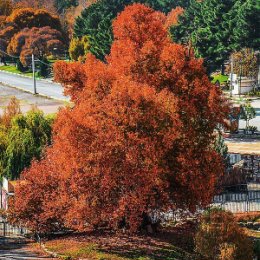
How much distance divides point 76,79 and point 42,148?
4.97 metres

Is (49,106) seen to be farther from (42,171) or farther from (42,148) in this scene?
(42,171)

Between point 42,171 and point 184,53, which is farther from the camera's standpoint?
point 184,53

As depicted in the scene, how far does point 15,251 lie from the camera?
2773cm

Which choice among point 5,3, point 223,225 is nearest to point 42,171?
point 223,225

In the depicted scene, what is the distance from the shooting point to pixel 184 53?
110ft

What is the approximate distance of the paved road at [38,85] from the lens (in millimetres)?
81094

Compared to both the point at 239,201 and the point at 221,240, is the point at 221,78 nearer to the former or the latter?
the point at 239,201

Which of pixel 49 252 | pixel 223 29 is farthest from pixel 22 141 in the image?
pixel 223 29

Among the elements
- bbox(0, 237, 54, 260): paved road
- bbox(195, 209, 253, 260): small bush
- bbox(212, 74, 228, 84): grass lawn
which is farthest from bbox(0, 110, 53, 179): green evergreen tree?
bbox(212, 74, 228, 84): grass lawn

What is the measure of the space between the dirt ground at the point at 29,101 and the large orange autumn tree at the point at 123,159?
3858 centimetres

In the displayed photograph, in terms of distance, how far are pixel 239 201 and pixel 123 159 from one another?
11.8 metres

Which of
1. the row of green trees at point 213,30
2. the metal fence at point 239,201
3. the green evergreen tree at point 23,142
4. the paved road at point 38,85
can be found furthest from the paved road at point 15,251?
the paved road at point 38,85

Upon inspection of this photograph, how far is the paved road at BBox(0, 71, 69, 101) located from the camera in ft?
266

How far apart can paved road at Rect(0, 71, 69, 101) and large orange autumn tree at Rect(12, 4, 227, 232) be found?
155 feet
